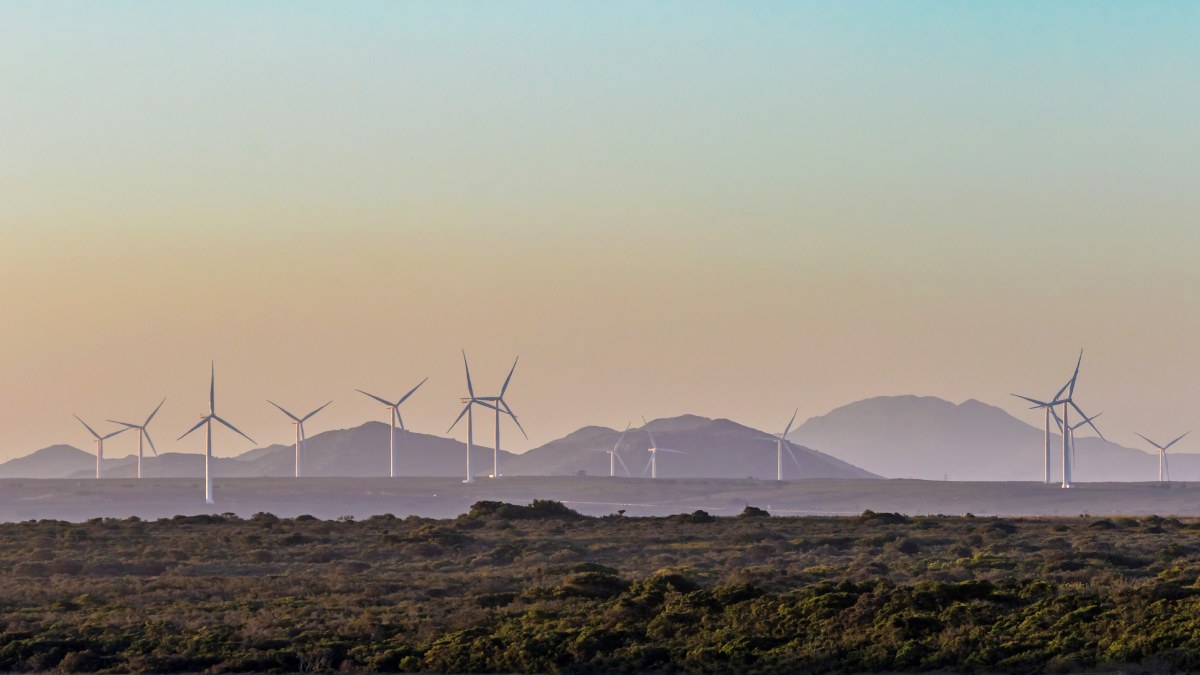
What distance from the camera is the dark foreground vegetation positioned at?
39.8 metres

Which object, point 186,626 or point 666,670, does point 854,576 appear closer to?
point 666,670

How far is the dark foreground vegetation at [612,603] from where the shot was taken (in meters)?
39.8

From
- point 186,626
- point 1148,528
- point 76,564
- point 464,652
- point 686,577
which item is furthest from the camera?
point 1148,528

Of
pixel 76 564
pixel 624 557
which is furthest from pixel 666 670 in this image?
pixel 76 564

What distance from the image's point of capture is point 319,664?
40.6m

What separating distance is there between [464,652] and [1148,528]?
53072 mm

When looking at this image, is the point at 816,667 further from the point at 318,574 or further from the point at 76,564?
the point at 76,564

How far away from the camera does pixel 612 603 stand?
48.1m

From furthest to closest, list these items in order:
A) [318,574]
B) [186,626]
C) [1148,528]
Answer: [1148,528]
[318,574]
[186,626]

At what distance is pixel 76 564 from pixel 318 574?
11.7m

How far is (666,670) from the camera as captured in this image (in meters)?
39.2

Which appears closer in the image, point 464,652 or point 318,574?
point 464,652

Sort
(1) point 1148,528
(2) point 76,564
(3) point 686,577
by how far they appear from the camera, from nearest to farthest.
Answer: (3) point 686,577 < (2) point 76,564 < (1) point 1148,528

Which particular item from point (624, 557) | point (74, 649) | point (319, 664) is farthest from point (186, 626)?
point (624, 557)
